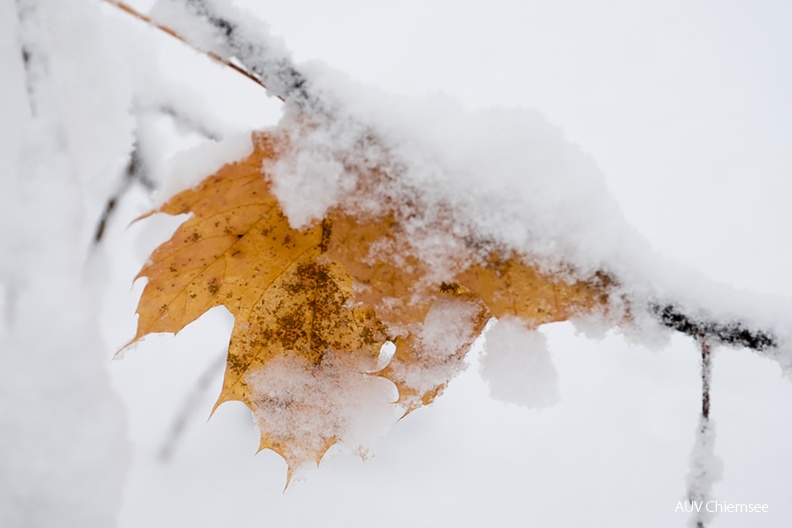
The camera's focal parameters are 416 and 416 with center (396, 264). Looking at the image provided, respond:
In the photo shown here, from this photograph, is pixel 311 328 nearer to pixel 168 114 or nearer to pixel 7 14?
pixel 168 114

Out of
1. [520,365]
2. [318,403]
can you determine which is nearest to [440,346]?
[520,365]

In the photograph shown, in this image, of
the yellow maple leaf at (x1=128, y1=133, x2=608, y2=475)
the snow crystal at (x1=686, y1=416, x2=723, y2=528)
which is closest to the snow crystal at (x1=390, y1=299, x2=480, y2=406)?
the yellow maple leaf at (x1=128, y1=133, x2=608, y2=475)

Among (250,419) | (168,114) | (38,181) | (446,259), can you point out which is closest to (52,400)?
(38,181)

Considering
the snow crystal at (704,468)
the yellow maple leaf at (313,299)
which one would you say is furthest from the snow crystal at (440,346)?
the snow crystal at (704,468)

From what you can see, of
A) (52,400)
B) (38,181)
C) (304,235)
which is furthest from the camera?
(52,400)

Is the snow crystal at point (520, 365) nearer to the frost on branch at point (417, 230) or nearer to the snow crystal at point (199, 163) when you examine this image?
the frost on branch at point (417, 230)

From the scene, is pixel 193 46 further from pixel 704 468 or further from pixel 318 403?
pixel 704 468

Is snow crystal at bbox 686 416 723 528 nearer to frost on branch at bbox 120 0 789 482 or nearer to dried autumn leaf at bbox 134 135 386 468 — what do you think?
frost on branch at bbox 120 0 789 482
